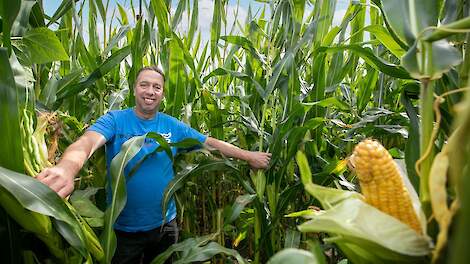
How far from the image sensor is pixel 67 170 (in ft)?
3.40

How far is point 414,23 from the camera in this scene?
63cm

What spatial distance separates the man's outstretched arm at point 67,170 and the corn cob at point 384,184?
2.32ft

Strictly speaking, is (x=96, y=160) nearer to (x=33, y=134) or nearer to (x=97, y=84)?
(x=97, y=84)

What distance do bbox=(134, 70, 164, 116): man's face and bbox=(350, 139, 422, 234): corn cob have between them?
1.58 meters

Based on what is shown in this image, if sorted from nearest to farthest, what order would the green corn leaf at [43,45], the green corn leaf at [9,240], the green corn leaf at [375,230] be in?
the green corn leaf at [375,230]
the green corn leaf at [9,240]
the green corn leaf at [43,45]

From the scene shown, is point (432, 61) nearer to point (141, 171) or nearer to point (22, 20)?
point (22, 20)

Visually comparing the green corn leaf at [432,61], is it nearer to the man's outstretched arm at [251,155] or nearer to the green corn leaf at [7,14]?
the green corn leaf at [7,14]

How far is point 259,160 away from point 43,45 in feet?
2.98

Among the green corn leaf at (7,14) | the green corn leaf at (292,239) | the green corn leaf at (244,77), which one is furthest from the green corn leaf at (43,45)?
the green corn leaf at (292,239)

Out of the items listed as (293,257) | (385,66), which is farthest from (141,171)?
(293,257)

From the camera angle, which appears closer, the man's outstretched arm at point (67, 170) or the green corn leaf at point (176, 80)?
the man's outstretched arm at point (67, 170)

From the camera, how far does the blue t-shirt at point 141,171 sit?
1.97 metres

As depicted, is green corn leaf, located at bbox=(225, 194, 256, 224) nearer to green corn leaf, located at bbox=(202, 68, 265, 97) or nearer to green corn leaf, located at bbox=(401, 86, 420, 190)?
green corn leaf, located at bbox=(202, 68, 265, 97)

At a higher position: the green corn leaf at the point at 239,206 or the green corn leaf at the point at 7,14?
the green corn leaf at the point at 7,14
